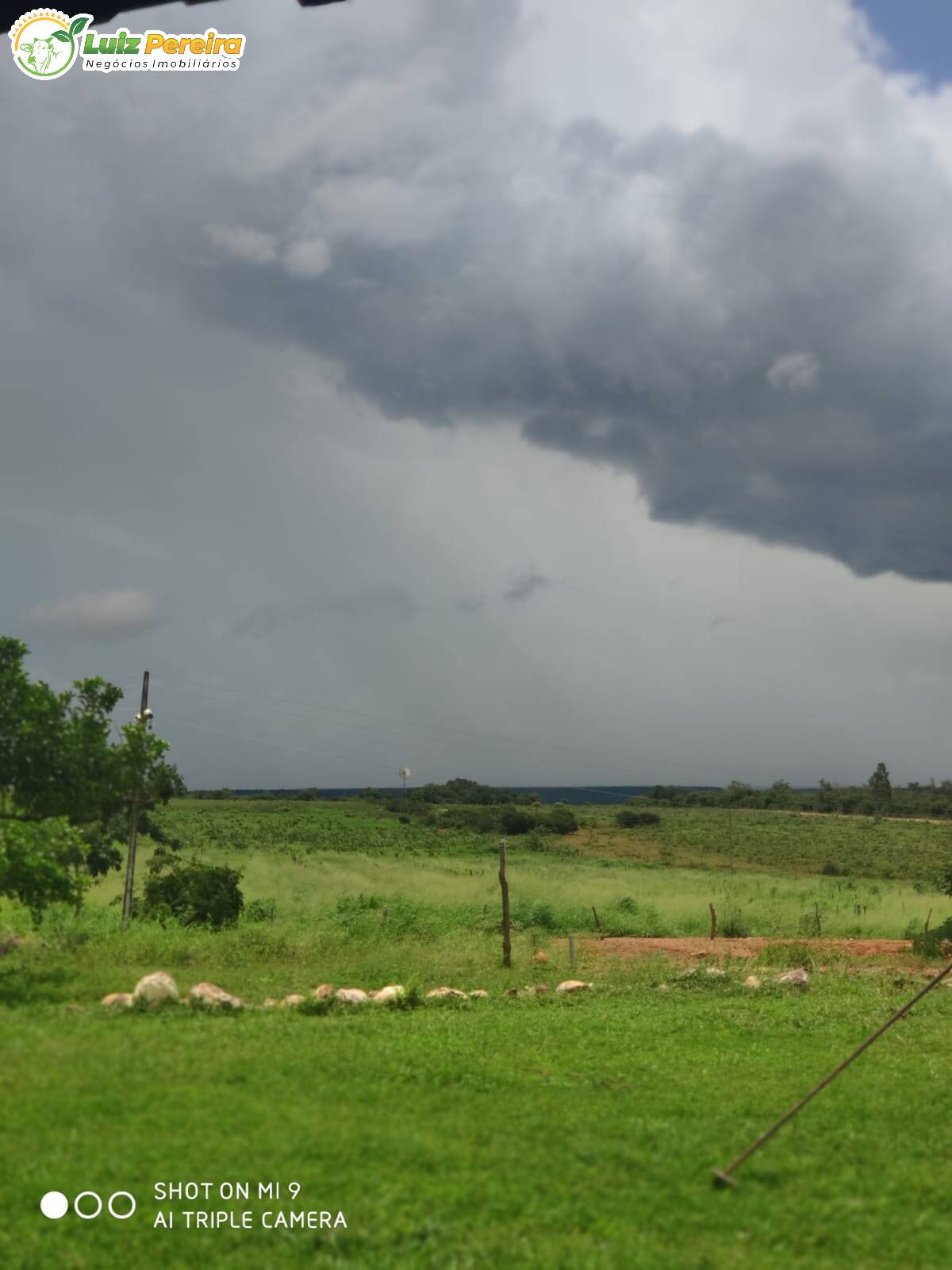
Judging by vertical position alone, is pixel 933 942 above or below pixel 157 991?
below

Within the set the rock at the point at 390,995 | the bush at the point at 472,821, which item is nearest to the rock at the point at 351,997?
the rock at the point at 390,995

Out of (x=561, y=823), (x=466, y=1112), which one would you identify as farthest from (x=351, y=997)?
(x=561, y=823)

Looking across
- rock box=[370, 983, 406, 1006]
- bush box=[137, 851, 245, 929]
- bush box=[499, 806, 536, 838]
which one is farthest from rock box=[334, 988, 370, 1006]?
bush box=[499, 806, 536, 838]

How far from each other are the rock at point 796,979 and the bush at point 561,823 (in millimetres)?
53854

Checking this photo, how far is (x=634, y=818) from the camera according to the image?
8481 centimetres

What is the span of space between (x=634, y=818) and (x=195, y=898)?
63.4 meters

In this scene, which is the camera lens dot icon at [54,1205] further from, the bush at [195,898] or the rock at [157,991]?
the bush at [195,898]

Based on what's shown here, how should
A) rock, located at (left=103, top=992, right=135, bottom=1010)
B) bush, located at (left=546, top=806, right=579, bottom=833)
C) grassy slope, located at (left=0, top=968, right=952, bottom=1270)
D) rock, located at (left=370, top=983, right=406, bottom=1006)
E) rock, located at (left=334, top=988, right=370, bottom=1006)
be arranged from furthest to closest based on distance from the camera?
1. bush, located at (left=546, top=806, right=579, bottom=833)
2. rock, located at (left=370, top=983, right=406, bottom=1006)
3. rock, located at (left=334, top=988, right=370, bottom=1006)
4. rock, located at (left=103, top=992, right=135, bottom=1010)
5. grassy slope, located at (left=0, top=968, right=952, bottom=1270)

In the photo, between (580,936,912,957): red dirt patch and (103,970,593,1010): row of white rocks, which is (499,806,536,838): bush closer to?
(580,936,912,957): red dirt patch

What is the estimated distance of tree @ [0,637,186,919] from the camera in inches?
588

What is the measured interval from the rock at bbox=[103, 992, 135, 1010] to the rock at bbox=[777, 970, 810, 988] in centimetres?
1260

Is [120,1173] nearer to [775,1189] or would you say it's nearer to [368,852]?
[775,1189]

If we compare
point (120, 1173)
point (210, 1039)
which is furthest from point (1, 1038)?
point (120, 1173)

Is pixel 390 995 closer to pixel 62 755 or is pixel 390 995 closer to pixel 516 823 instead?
pixel 62 755
